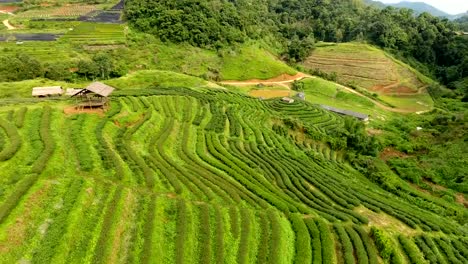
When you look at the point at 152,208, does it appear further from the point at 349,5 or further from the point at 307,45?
the point at 349,5

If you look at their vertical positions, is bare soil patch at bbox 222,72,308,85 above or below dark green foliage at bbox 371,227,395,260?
below

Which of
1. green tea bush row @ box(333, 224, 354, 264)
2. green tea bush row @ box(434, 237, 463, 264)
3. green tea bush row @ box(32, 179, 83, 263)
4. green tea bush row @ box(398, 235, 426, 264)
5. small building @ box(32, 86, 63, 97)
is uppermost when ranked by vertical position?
green tea bush row @ box(32, 179, 83, 263)

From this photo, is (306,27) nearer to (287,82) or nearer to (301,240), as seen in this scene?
(287,82)

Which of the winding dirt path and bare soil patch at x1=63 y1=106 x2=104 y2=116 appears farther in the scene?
the winding dirt path

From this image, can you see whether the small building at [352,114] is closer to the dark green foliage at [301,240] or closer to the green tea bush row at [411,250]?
the green tea bush row at [411,250]

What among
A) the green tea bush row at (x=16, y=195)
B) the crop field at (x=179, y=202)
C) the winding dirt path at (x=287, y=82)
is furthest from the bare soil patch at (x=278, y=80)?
the green tea bush row at (x=16, y=195)

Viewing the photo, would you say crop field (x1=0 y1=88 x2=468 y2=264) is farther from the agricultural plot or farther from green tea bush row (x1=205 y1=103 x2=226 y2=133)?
the agricultural plot

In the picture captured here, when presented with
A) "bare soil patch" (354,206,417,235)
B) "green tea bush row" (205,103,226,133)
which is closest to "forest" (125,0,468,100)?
"green tea bush row" (205,103,226,133)

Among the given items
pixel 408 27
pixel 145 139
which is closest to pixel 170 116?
pixel 145 139
